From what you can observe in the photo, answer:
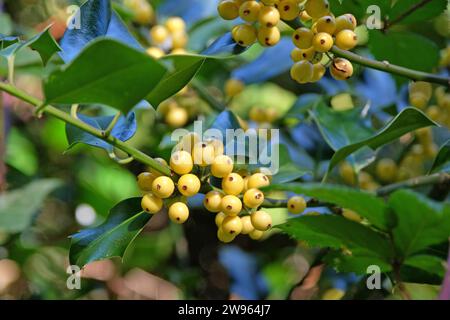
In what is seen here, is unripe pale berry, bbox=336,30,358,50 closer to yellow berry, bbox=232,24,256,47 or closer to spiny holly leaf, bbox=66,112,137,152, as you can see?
yellow berry, bbox=232,24,256,47

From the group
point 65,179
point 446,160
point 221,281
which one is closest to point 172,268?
point 221,281

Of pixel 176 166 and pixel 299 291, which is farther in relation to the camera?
pixel 299 291

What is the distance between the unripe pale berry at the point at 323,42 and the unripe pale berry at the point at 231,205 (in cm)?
27

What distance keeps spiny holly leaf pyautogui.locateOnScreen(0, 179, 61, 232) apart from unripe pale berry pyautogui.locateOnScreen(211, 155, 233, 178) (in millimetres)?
889

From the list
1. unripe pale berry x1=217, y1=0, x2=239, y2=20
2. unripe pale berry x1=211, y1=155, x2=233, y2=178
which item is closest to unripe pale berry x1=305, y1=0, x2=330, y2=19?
unripe pale berry x1=217, y1=0, x2=239, y2=20

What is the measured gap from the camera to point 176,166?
104 centimetres

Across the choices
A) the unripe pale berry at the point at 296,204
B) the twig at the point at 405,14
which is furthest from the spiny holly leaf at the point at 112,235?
the twig at the point at 405,14

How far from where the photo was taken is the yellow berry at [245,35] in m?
1.09

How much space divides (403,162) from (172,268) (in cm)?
77

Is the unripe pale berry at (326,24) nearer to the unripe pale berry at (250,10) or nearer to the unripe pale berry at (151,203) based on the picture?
the unripe pale berry at (250,10)

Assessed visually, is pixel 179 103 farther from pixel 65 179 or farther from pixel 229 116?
pixel 229 116

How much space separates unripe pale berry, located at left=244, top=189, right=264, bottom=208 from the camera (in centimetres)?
106

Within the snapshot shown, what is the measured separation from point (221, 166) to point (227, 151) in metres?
0.13
